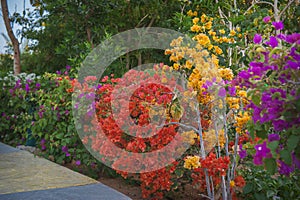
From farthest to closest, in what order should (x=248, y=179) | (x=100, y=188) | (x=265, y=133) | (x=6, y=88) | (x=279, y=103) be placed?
(x=6, y=88) → (x=248, y=179) → (x=100, y=188) → (x=265, y=133) → (x=279, y=103)

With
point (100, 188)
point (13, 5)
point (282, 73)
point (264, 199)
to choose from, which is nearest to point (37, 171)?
point (100, 188)

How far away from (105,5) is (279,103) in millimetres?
4672

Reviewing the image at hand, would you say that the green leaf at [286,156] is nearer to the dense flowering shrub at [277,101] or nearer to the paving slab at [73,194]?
the dense flowering shrub at [277,101]

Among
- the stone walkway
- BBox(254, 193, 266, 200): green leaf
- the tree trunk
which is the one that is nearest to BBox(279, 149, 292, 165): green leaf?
the stone walkway

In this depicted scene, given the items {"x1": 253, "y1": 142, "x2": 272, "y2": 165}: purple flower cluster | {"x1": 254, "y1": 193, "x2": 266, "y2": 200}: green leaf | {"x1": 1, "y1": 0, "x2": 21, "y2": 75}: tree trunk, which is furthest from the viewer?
{"x1": 1, "y1": 0, "x2": 21, "y2": 75}: tree trunk

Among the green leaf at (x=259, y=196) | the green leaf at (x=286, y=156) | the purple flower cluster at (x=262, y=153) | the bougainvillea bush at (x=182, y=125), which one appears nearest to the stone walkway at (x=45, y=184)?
the bougainvillea bush at (x=182, y=125)

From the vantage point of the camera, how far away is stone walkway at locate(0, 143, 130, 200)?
190cm

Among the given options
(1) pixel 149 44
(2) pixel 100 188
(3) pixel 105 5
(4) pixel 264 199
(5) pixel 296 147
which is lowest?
(4) pixel 264 199

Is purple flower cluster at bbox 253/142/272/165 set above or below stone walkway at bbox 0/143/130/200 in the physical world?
above

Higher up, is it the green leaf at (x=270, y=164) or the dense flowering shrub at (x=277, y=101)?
the dense flowering shrub at (x=277, y=101)

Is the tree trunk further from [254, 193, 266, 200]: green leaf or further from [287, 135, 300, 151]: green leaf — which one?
[287, 135, 300, 151]: green leaf

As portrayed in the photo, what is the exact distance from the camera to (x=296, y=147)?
1315 mm

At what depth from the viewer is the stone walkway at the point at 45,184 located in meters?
1.90

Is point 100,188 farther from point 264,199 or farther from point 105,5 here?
point 105,5
